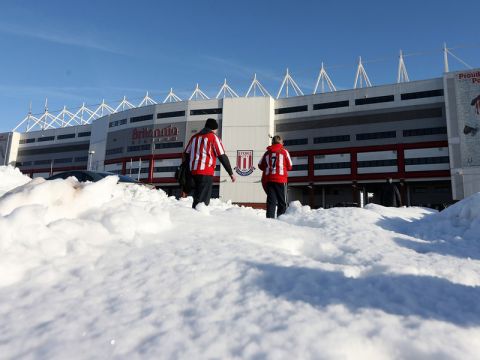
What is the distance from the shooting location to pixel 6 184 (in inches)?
235

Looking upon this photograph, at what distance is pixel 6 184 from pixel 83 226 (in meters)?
5.12

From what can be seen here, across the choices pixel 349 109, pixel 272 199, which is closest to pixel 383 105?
pixel 349 109

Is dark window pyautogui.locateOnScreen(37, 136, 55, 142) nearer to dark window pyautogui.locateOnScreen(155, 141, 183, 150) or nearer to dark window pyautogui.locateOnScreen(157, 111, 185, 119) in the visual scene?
dark window pyautogui.locateOnScreen(157, 111, 185, 119)

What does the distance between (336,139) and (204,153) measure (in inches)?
1433

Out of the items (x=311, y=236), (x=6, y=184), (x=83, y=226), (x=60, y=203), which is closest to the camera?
(x=83, y=226)

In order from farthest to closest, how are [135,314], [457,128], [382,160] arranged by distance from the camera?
[382,160] → [457,128] → [135,314]

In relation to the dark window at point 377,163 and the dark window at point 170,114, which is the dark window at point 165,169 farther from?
the dark window at point 377,163

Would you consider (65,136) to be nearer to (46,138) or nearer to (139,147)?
(46,138)

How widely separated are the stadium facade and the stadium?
107mm

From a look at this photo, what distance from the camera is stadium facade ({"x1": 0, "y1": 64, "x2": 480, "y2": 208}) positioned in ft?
111

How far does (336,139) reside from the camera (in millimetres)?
38688

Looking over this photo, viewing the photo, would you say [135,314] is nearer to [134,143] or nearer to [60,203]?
[60,203]

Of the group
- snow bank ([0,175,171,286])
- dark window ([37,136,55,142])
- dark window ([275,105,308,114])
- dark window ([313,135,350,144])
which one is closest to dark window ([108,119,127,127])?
dark window ([37,136,55,142])

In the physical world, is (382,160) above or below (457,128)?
below
